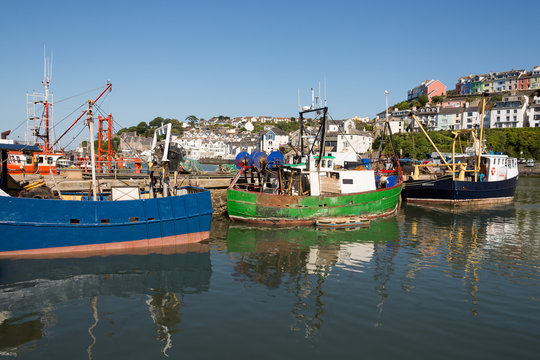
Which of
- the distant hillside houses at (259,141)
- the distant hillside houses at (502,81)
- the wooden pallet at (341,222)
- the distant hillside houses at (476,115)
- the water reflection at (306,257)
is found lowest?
the water reflection at (306,257)

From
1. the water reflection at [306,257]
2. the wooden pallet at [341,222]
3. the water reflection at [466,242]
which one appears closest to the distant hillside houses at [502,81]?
the water reflection at [466,242]

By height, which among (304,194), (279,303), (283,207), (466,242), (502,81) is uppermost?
(502,81)

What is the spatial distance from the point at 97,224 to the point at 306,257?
885 centimetres

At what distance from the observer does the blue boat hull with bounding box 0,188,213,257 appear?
43.8 ft

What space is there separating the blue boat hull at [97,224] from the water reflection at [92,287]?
2.40 ft

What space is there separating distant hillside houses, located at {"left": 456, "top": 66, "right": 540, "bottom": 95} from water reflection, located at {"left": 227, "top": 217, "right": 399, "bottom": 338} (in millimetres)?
109218

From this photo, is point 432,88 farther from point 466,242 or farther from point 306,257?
point 306,257

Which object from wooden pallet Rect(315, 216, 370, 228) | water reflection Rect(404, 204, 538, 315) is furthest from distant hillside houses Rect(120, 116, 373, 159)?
wooden pallet Rect(315, 216, 370, 228)

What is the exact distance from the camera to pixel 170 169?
17.8 metres

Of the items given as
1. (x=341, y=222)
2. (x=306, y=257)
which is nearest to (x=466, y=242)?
(x=341, y=222)

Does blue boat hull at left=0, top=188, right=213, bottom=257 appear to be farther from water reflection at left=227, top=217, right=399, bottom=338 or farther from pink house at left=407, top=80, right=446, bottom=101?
pink house at left=407, top=80, right=446, bottom=101

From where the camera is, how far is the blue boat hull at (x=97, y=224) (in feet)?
43.8

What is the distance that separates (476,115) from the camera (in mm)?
90625

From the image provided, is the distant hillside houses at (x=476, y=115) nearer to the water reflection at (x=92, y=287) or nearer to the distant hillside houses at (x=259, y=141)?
the distant hillside houses at (x=259, y=141)
